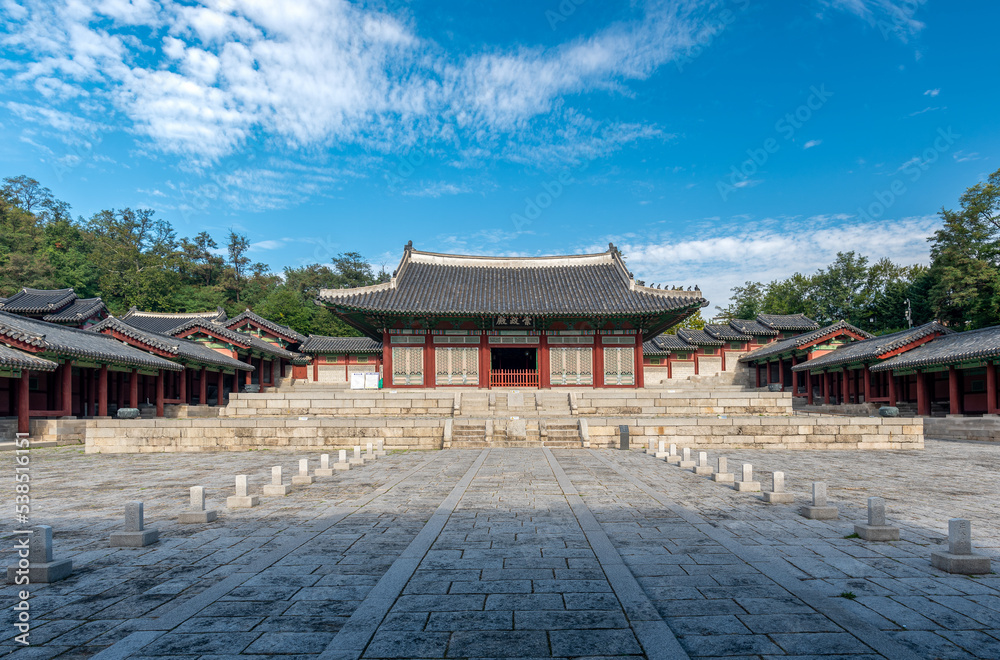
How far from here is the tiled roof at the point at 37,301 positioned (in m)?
37.7

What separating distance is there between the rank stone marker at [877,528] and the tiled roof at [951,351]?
1916 centimetres

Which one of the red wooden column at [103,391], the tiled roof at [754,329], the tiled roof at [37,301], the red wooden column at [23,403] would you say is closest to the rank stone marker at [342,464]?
the red wooden column at [23,403]

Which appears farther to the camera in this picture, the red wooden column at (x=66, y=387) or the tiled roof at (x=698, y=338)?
the tiled roof at (x=698, y=338)

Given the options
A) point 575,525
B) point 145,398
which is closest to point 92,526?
point 575,525

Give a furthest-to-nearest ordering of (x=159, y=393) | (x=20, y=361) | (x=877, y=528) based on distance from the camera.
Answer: (x=159, y=393) < (x=20, y=361) < (x=877, y=528)

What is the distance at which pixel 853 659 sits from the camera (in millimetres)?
3469

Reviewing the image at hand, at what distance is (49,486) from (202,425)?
7167 millimetres

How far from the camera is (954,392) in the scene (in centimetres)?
2291

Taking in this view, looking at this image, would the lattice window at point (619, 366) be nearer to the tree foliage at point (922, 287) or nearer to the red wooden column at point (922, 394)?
the red wooden column at point (922, 394)

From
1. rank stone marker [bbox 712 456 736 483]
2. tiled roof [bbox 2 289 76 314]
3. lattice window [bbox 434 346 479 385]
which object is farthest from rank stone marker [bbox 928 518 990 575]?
tiled roof [bbox 2 289 76 314]

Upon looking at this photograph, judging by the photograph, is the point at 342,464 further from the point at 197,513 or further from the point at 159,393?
the point at 159,393

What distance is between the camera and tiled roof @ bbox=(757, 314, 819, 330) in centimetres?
4838

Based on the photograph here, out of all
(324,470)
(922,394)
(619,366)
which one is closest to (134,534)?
(324,470)

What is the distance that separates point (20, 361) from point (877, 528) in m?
23.6
